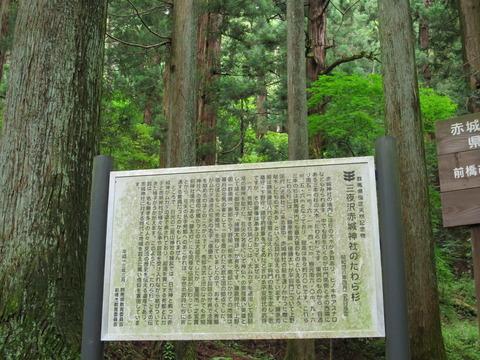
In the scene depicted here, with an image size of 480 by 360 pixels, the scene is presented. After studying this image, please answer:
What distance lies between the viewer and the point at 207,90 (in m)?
11.4

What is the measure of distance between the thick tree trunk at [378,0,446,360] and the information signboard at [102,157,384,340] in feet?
11.4

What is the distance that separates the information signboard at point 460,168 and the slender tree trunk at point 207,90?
752 cm

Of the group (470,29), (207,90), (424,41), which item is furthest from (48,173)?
(424,41)

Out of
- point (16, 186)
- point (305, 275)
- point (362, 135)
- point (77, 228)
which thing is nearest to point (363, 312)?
point (305, 275)

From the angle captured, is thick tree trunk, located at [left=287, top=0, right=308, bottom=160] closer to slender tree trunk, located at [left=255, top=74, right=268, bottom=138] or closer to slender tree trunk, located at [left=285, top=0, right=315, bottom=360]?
slender tree trunk, located at [left=285, top=0, right=315, bottom=360]

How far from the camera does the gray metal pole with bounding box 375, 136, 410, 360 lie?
8.34 feet

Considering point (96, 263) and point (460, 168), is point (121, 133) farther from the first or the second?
point (460, 168)

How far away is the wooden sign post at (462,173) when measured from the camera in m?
3.62

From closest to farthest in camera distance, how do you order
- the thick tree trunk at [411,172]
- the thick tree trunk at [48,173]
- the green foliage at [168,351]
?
the thick tree trunk at [48,173] < the thick tree trunk at [411,172] < the green foliage at [168,351]

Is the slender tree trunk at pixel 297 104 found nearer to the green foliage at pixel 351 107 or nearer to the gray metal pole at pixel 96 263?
the green foliage at pixel 351 107

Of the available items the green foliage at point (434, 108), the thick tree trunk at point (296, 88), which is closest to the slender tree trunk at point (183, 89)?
the thick tree trunk at point (296, 88)

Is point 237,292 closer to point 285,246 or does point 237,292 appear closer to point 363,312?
point 285,246

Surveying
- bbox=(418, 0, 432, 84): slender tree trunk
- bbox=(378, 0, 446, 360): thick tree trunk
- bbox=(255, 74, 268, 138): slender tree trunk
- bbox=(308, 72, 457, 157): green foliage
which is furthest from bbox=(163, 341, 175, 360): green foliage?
bbox=(418, 0, 432, 84): slender tree trunk

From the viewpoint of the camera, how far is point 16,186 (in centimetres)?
341
